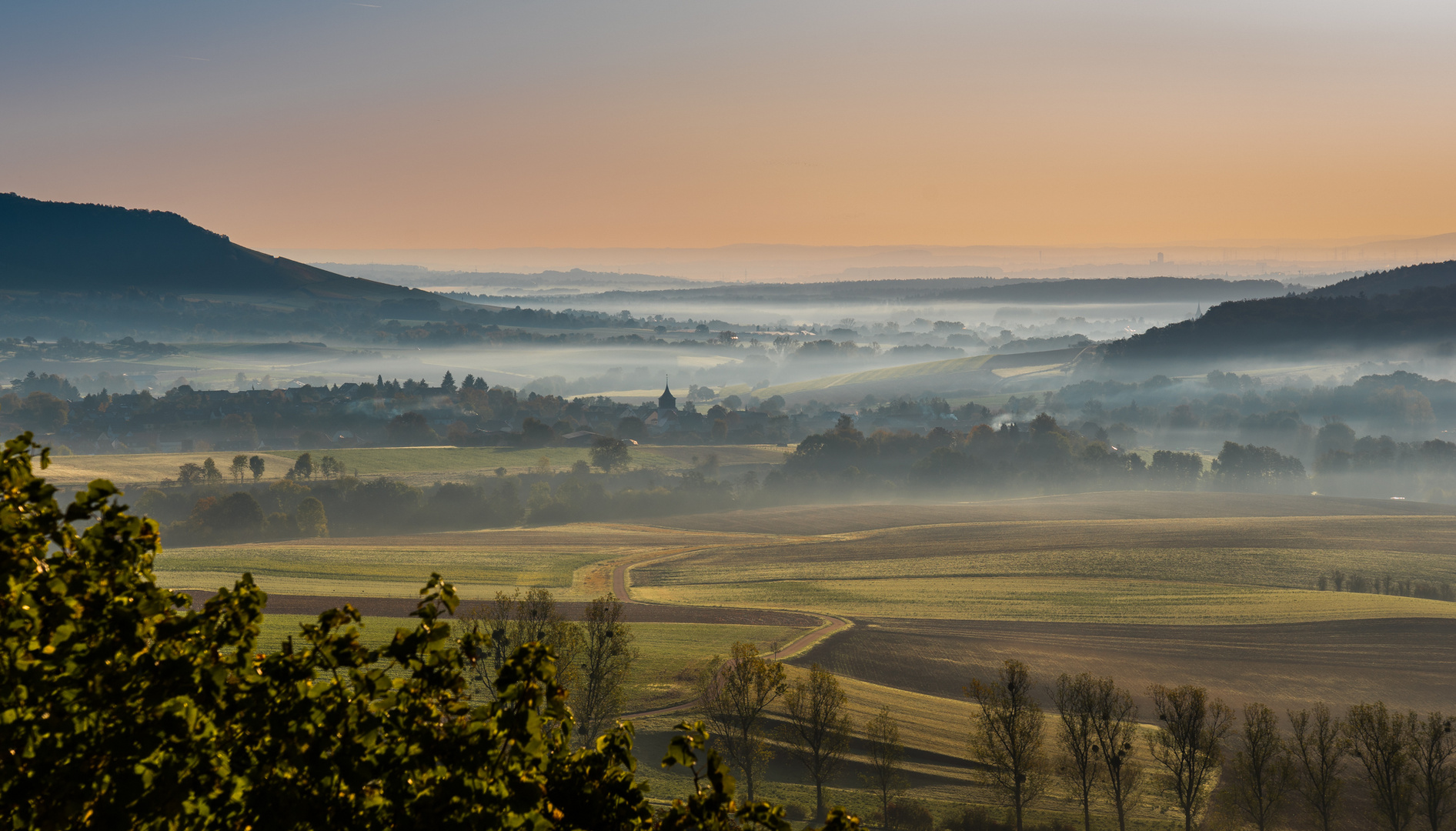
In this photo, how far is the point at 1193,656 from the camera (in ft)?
238

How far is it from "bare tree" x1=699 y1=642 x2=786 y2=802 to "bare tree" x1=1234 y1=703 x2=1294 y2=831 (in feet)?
74.0

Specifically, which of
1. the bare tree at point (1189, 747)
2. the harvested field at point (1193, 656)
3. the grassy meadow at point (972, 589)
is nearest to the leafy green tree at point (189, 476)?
the grassy meadow at point (972, 589)

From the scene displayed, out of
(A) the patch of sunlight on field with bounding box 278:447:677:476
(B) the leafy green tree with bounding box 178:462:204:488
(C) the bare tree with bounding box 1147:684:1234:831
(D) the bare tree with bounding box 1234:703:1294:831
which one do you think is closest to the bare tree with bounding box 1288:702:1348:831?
(D) the bare tree with bounding box 1234:703:1294:831

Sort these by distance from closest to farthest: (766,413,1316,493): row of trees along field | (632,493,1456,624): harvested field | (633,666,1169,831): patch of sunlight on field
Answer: (633,666,1169,831): patch of sunlight on field < (632,493,1456,624): harvested field < (766,413,1316,493): row of trees along field

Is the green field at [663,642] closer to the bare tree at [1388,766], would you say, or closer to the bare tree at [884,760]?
the bare tree at [884,760]

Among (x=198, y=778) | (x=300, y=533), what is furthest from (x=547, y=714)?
(x=300, y=533)

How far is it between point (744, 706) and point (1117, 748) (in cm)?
1942

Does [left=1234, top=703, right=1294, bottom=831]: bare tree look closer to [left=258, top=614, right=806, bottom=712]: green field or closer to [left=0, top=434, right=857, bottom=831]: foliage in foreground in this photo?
[left=258, top=614, right=806, bottom=712]: green field

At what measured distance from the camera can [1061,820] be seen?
150 ft

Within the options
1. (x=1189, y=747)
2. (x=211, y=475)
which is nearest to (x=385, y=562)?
(x=211, y=475)

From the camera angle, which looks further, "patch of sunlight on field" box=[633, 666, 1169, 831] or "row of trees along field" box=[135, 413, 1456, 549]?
"row of trees along field" box=[135, 413, 1456, 549]

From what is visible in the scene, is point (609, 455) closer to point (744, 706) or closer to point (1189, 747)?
point (744, 706)

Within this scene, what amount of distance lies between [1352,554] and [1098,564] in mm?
28727

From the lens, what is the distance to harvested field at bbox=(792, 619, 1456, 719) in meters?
64.6
